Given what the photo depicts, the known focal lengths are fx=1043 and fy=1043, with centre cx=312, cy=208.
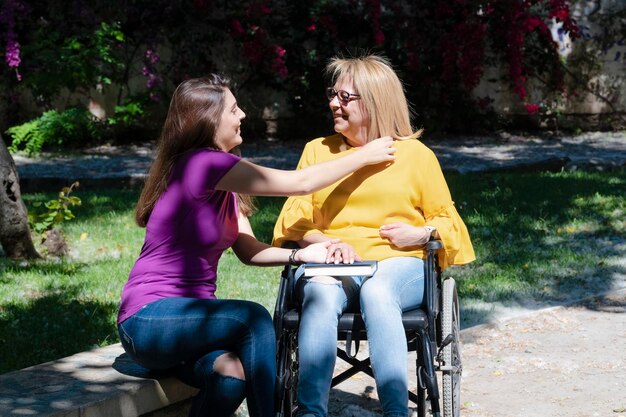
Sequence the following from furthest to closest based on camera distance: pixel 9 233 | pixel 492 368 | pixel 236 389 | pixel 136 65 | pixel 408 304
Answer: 1. pixel 136 65
2. pixel 9 233
3. pixel 492 368
4. pixel 408 304
5. pixel 236 389

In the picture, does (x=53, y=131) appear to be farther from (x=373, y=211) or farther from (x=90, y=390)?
(x=90, y=390)

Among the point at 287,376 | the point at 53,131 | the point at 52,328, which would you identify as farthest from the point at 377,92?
the point at 53,131

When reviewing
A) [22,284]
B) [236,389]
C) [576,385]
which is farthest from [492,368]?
[22,284]

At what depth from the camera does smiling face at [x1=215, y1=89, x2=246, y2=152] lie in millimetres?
3611

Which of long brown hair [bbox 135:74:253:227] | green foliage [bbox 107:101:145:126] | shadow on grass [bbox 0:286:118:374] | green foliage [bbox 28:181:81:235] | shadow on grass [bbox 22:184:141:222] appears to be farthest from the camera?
green foliage [bbox 107:101:145:126]

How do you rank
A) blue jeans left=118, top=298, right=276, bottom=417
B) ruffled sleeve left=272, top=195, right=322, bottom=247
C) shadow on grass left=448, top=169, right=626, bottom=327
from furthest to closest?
1. shadow on grass left=448, top=169, right=626, bottom=327
2. ruffled sleeve left=272, top=195, right=322, bottom=247
3. blue jeans left=118, top=298, right=276, bottom=417

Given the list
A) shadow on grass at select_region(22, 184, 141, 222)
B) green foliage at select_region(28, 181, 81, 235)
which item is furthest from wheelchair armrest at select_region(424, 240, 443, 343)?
shadow on grass at select_region(22, 184, 141, 222)

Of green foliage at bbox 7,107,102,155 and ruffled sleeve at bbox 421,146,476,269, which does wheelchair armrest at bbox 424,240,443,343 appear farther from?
green foliage at bbox 7,107,102,155

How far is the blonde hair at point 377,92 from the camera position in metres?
4.02

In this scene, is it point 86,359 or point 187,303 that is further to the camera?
point 86,359

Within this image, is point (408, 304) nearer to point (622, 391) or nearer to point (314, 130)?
point (622, 391)

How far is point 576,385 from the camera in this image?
4617 millimetres

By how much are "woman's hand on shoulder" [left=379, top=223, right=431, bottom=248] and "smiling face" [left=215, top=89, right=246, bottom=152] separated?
2.21 ft

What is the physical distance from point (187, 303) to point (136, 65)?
31.4ft
